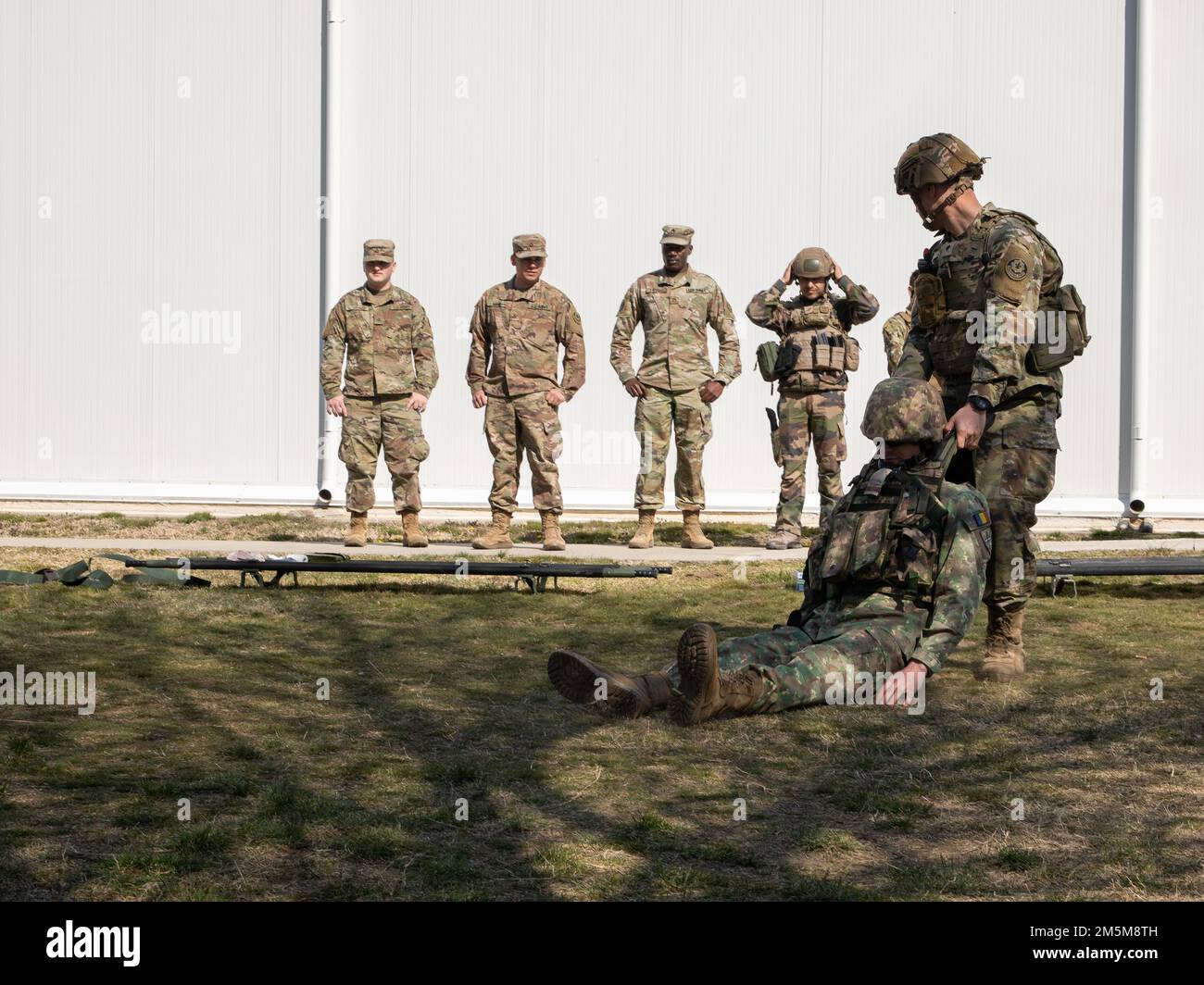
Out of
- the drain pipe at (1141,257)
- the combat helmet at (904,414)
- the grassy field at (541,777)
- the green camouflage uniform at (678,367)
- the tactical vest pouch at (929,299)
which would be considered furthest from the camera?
the drain pipe at (1141,257)

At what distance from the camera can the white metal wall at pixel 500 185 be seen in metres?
15.0

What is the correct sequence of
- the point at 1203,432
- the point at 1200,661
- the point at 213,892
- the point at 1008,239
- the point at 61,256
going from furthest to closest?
the point at 61,256
the point at 1203,432
the point at 1200,661
the point at 1008,239
the point at 213,892

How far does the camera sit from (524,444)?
12.1 metres

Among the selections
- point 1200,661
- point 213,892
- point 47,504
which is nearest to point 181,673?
point 213,892

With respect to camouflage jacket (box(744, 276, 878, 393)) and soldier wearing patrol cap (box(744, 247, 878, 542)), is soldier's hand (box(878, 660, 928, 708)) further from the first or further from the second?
camouflage jacket (box(744, 276, 878, 393))

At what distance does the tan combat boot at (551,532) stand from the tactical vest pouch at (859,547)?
551cm

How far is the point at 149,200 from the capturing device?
51.8ft

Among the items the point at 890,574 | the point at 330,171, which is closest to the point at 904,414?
the point at 890,574

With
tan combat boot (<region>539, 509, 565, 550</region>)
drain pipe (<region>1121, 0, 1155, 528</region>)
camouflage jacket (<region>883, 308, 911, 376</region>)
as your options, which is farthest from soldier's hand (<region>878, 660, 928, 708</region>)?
drain pipe (<region>1121, 0, 1155, 528</region>)

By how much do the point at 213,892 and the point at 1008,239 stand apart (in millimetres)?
4490

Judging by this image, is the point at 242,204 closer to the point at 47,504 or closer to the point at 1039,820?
the point at 47,504

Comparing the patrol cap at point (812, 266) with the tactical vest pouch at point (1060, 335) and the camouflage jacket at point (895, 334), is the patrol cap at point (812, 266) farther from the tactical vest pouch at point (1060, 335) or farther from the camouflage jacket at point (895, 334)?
the tactical vest pouch at point (1060, 335)

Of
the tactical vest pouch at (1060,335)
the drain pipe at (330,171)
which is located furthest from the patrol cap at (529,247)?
the tactical vest pouch at (1060,335)

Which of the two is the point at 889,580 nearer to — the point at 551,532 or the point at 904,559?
the point at 904,559
